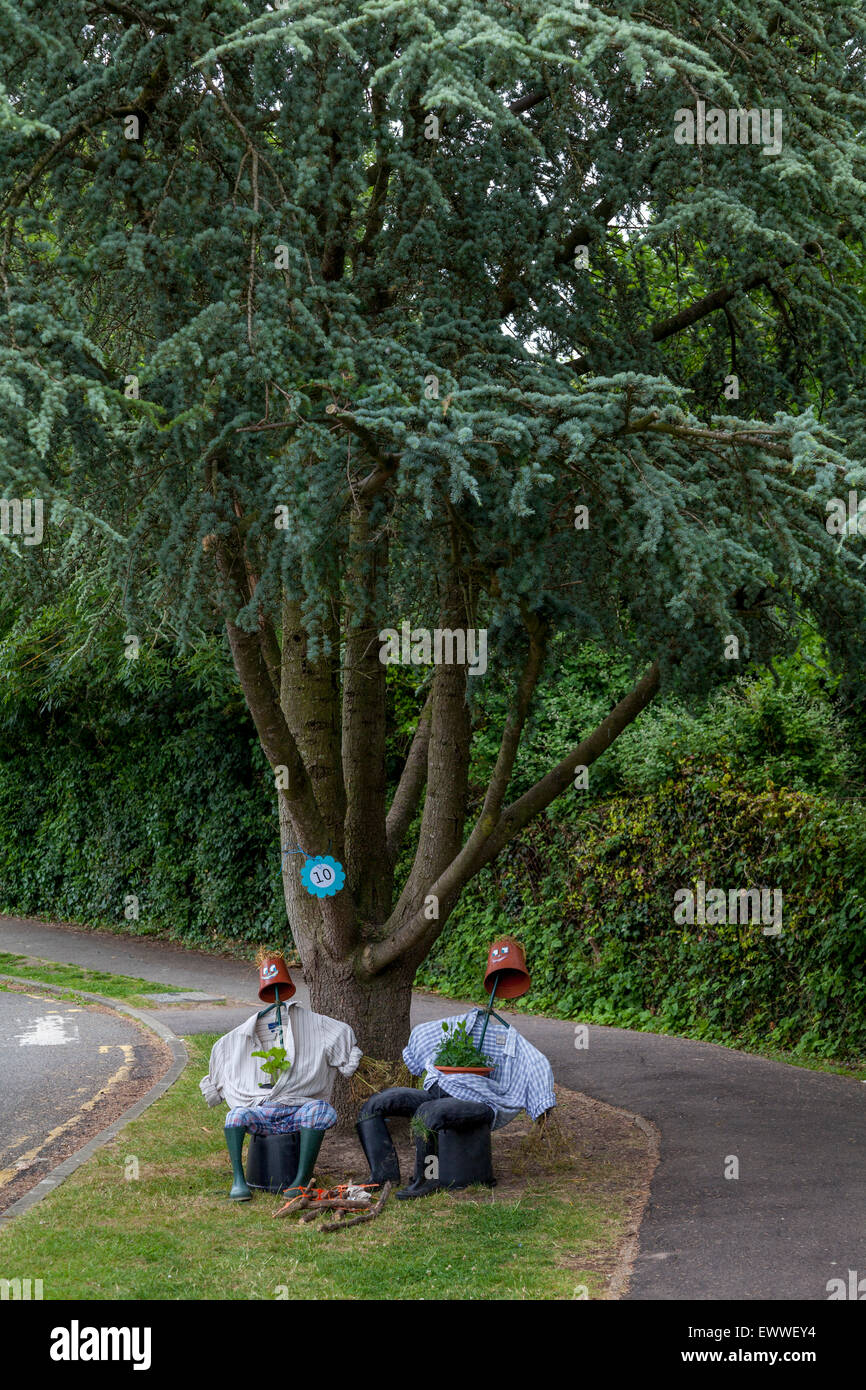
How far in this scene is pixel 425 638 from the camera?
28.1 feet

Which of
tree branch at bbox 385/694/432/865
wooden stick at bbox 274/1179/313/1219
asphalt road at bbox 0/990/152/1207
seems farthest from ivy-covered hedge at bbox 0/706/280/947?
wooden stick at bbox 274/1179/313/1219

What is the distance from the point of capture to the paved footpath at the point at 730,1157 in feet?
18.7

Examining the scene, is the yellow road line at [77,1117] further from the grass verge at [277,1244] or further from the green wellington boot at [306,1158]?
the green wellington boot at [306,1158]

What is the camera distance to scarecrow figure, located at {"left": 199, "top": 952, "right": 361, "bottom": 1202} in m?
7.28

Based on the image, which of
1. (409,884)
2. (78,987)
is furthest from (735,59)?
(78,987)

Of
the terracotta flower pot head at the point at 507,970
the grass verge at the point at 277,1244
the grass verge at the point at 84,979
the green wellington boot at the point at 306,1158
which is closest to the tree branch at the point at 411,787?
the terracotta flower pot head at the point at 507,970

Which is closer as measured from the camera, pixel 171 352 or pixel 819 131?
pixel 171 352

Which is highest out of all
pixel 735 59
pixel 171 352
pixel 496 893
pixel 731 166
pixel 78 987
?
pixel 735 59

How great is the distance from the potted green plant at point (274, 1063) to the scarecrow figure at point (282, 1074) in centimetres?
1

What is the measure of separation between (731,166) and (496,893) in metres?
9.89

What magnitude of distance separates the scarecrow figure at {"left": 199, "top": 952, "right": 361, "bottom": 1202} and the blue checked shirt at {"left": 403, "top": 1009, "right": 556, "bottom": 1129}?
414 mm

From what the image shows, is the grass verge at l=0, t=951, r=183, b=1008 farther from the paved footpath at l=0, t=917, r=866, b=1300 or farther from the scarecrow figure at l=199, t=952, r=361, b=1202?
the scarecrow figure at l=199, t=952, r=361, b=1202

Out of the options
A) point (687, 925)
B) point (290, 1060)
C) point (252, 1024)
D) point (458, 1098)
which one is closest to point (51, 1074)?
point (252, 1024)

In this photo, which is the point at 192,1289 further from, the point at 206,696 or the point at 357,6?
the point at 206,696
